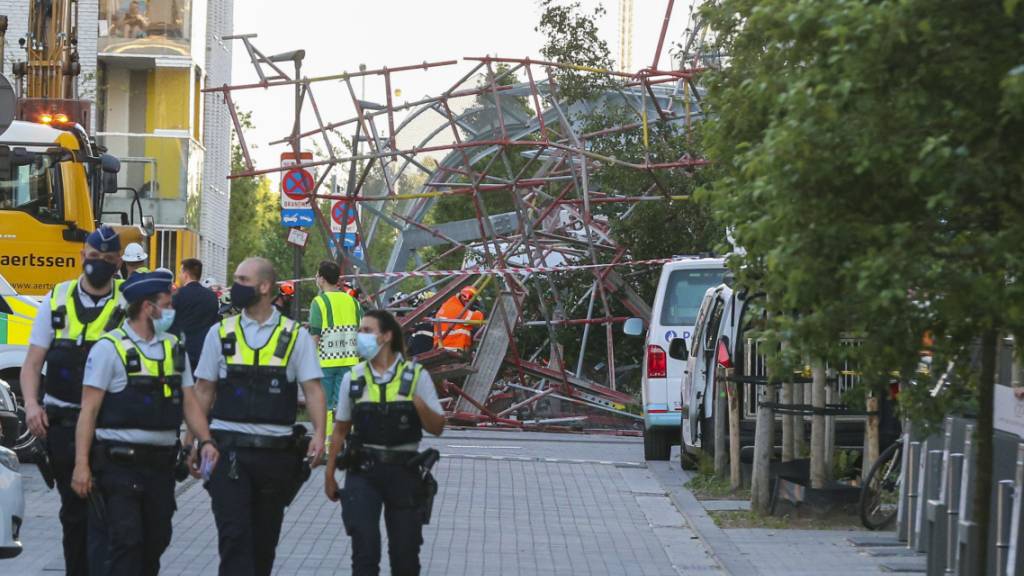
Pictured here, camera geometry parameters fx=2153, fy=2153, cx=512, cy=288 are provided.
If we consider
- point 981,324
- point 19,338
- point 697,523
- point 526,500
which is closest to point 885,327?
point 981,324

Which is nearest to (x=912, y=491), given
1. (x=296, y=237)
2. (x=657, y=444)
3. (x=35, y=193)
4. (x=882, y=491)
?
(x=882, y=491)

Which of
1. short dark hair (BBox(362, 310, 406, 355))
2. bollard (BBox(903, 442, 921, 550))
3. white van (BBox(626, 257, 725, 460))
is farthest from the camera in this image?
white van (BBox(626, 257, 725, 460))

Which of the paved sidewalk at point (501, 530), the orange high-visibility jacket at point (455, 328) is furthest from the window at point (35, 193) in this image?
the paved sidewalk at point (501, 530)

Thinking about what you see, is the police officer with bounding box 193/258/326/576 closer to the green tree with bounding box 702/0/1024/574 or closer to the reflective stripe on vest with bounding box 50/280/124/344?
the reflective stripe on vest with bounding box 50/280/124/344

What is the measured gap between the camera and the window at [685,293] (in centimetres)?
2097

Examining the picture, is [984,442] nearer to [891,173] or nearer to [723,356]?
[891,173]

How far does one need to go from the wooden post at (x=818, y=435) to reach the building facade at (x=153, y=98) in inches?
1282

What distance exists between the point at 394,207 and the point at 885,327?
19.9 metres

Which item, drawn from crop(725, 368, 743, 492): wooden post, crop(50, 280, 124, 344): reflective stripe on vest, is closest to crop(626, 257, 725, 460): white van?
crop(725, 368, 743, 492): wooden post

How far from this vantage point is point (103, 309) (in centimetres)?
982

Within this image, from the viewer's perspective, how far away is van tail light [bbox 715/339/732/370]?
16.9 m

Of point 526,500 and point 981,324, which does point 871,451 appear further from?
point 981,324

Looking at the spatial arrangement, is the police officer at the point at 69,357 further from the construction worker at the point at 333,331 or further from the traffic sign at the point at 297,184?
the traffic sign at the point at 297,184

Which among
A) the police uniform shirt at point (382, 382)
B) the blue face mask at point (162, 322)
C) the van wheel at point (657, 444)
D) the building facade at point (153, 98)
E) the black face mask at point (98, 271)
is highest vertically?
the building facade at point (153, 98)
